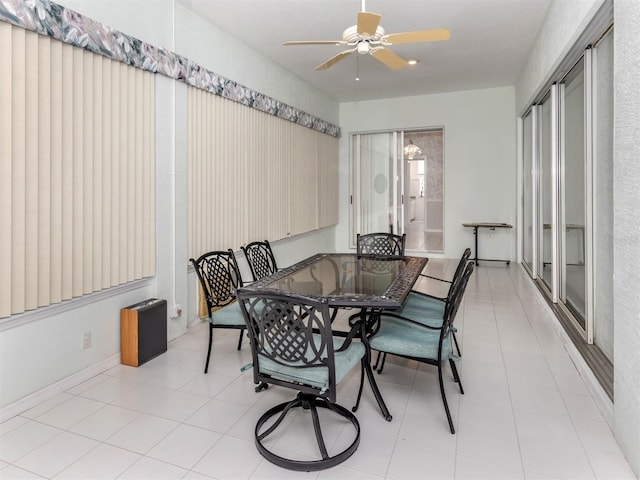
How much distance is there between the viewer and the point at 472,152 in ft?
24.4

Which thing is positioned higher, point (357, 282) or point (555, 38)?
point (555, 38)

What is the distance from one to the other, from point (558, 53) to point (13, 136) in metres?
4.09

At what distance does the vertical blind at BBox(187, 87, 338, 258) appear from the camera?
3.96 metres

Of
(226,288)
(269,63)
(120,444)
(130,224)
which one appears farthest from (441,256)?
(120,444)

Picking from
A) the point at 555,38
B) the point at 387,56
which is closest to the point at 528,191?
the point at 555,38

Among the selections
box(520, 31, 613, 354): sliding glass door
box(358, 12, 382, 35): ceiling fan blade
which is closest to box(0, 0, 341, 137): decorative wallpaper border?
box(358, 12, 382, 35): ceiling fan blade

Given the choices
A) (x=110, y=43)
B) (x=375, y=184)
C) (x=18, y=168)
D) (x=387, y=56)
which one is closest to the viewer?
(x=18, y=168)

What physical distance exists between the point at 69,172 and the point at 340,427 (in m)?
2.29

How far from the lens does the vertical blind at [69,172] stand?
2.32 m

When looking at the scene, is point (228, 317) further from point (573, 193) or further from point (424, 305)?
point (573, 193)

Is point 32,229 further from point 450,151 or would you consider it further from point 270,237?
point 450,151

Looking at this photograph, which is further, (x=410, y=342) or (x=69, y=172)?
(x=69, y=172)

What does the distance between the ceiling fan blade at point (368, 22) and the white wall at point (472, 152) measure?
5120 mm

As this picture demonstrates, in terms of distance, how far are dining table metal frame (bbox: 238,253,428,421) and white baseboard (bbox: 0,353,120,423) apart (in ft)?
3.99
